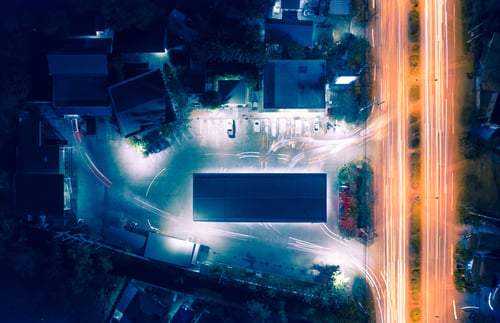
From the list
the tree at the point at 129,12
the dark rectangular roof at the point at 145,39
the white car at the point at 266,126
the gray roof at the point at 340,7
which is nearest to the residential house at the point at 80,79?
the dark rectangular roof at the point at 145,39

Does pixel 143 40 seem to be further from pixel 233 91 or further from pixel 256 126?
pixel 256 126

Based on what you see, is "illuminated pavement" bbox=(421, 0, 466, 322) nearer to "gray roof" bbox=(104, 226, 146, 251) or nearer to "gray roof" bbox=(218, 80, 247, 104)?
"gray roof" bbox=(218, 80, 247, 104)

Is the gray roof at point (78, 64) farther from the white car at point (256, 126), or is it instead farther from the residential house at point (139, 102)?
the white car at point (256, 126)

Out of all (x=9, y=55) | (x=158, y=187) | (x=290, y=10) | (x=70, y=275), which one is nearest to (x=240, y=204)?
(x=158, y=187)

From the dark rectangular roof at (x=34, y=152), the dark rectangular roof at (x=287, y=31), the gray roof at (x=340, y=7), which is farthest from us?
the gray roof at (x=340, y=7)

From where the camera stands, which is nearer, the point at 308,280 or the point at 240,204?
the point at 240,204

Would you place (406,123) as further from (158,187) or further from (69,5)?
(69,5)
